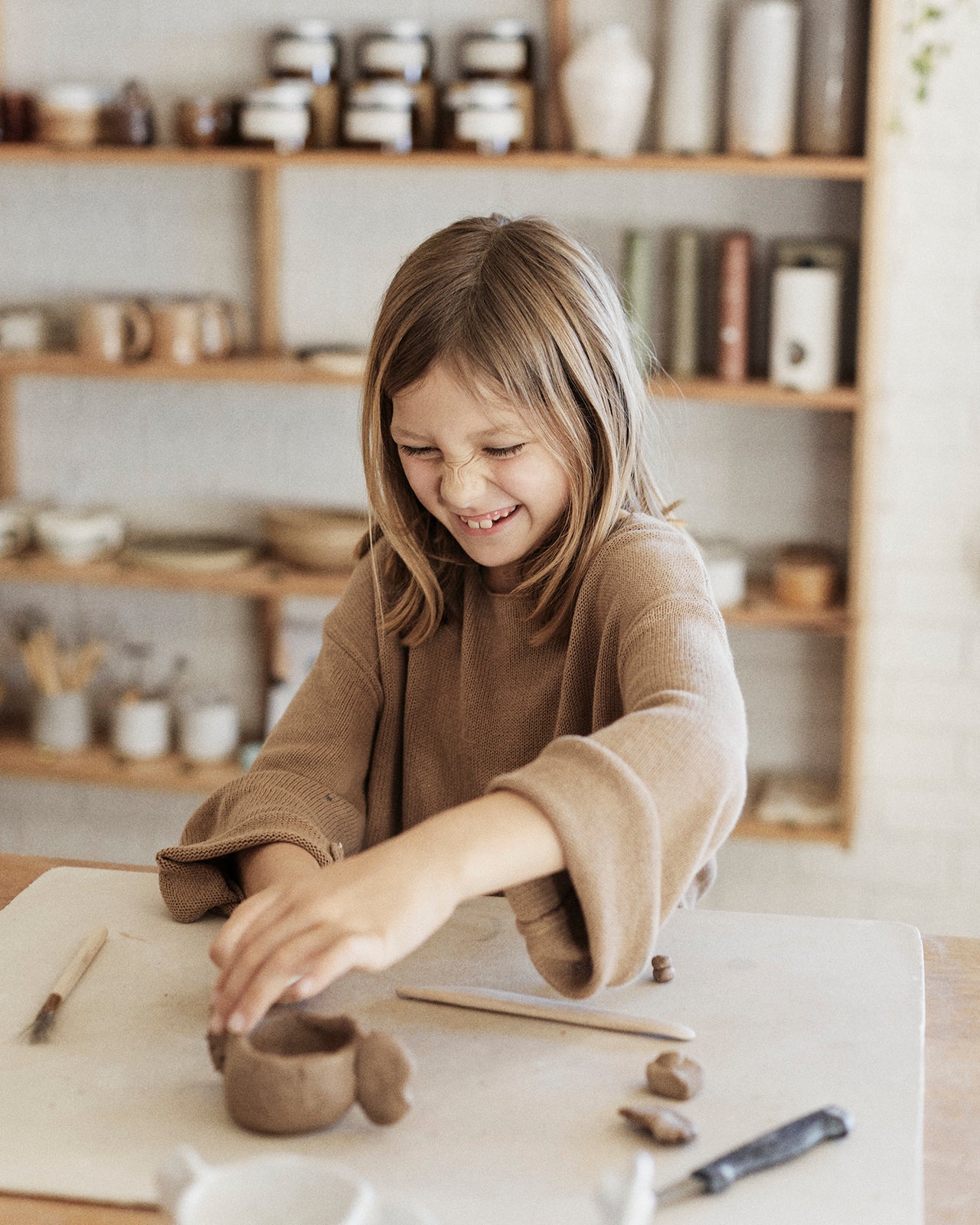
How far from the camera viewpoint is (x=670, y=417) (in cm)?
268

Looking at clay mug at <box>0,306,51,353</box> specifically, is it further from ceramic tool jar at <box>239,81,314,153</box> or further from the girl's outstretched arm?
the girl's outstretched arm

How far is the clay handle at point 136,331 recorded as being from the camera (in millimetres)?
2627

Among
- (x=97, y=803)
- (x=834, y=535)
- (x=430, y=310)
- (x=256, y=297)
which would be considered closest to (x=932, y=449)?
(x=834, y=535)

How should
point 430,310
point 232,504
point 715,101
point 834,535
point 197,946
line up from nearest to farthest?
point 197,946 < point 430,310 < point 715,101 < point 834,535 < point 232,504

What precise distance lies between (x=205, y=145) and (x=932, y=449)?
1445 mm

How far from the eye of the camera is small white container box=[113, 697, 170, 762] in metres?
2.78

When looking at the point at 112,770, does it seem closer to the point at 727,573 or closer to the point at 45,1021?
the point at 727,573

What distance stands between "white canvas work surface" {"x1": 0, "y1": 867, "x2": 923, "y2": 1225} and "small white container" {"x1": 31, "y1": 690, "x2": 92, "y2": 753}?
1733mm

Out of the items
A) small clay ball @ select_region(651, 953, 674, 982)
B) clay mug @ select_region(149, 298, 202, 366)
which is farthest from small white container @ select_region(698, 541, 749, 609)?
small clay ball @ select_region(651, 953, 674, 982)

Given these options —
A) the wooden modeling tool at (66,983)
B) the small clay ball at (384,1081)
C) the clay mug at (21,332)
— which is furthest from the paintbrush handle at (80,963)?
the clay mug at (21,332)

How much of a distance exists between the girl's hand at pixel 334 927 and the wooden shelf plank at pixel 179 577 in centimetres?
179

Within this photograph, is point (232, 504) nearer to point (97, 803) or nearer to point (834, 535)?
point (97, 803)

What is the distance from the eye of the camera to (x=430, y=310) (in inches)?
48.5

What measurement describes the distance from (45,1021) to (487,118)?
1.88 meters
